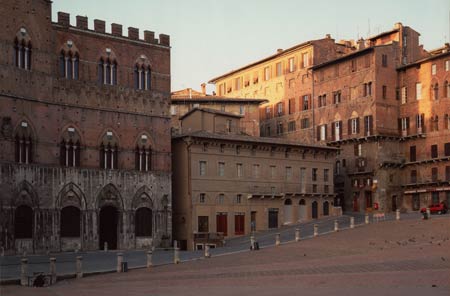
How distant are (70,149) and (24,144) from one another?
156 inches

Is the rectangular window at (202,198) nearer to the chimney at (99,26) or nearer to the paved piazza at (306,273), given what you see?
the paved piazza at (306,273)

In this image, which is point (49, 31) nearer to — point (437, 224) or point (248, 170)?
point (248, 170)

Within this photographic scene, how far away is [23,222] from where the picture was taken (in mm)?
51188

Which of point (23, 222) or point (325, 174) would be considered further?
point (325, 174)

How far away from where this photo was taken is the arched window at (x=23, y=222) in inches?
1996

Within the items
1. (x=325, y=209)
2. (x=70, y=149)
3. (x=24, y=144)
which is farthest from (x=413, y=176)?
(x=24, y=144)

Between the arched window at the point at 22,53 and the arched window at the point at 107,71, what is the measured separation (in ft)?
20.5

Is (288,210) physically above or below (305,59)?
below

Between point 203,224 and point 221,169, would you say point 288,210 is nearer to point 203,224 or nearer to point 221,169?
point 221,169

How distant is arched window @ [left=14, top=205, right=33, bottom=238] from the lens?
166ft

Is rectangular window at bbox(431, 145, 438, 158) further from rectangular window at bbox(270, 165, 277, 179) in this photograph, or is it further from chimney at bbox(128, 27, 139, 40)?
chimney at bbox(128, 27, 139, 40)

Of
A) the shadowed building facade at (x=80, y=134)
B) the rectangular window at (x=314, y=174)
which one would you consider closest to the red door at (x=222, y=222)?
the shadowed building facade at (x=80, y=134)

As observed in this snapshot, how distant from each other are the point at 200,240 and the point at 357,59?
99.0 feet

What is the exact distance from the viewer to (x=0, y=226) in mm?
49438
